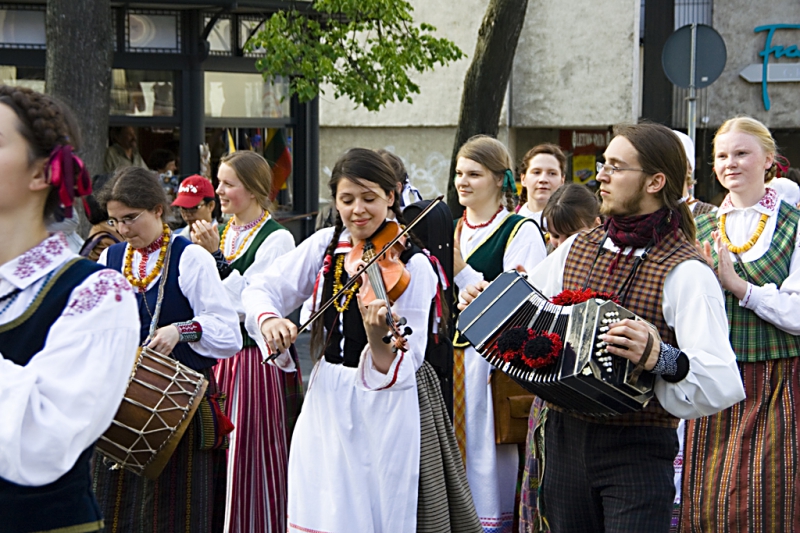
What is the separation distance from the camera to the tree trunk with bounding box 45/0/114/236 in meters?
8.21

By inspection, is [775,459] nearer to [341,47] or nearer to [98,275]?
[98,275]

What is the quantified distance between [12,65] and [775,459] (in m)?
9.25

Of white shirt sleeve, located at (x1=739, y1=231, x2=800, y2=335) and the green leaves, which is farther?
the green leaves

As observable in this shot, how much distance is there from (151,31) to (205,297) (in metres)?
7.94

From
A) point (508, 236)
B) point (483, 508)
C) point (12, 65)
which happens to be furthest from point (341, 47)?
point (483, 508)

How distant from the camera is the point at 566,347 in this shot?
3.43 meters

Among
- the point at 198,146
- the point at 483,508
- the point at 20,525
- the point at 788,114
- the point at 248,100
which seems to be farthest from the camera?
the point at 788,114

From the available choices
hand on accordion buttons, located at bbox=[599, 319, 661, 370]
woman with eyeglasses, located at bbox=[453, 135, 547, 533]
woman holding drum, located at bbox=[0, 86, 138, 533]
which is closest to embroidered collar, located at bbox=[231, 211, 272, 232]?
woman with eyeglasses, located at bbox=[453, 135, 547, 533]

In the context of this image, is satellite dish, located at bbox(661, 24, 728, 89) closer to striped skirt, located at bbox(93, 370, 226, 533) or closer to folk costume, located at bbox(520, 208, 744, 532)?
folk costume, located at bbox(520, 208, 744, 532)

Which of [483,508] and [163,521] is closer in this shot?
[163,521]

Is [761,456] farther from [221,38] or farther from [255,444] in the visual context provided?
[221,38]

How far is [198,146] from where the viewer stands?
1233 cm

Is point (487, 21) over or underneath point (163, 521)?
over

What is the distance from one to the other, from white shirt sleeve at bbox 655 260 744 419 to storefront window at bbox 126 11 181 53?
31.1 ft
